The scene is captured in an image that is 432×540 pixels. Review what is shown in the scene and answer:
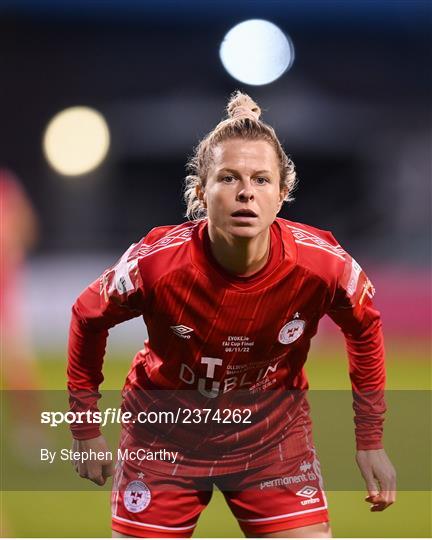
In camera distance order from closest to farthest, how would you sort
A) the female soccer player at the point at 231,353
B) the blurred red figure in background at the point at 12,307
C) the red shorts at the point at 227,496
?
the female soccer player at the point at 231,353 → the red shorts at the point at 227,496 → the blurred red figure in background at the point at 12,307

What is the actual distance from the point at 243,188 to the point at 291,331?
19.6 inches

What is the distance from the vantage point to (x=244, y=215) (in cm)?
261

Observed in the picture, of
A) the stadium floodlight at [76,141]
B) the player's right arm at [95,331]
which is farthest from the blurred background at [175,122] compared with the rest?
the player's right arm at [95,331]

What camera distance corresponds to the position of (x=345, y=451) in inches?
221

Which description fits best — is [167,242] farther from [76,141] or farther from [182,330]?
[76,141]

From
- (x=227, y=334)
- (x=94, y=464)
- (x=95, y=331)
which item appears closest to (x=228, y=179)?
(x=227, y=334)

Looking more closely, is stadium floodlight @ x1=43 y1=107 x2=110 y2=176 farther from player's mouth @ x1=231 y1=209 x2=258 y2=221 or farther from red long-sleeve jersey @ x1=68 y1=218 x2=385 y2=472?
player's mouth @ x1=231 y1=209 x2=258 y2=221

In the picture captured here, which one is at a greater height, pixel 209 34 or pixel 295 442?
pixel 209 34

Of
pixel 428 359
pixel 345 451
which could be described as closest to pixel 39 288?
pixel 428 359

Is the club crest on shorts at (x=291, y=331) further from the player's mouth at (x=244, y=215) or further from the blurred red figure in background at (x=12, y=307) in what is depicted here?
the blurred red figure in background at (x=12, y=307)

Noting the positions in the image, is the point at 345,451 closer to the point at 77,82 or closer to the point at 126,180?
the point at 126,180

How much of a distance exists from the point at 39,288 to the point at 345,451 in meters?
5.48

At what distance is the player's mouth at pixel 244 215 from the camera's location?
2592mm

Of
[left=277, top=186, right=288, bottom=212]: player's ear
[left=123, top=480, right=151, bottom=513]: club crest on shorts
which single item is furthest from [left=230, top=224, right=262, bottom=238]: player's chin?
[left=123, top=480, right=151, bottom=513]: club crest on shorts
